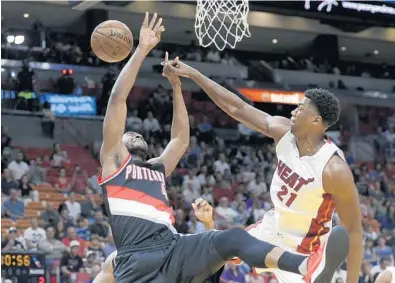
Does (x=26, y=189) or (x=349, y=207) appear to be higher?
(x=349, y=207)

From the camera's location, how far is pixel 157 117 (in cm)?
2067

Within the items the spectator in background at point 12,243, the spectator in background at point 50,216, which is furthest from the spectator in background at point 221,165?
the spectator in background at point 12,243

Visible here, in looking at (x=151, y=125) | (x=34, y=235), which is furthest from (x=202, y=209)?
(x=151, y=125)

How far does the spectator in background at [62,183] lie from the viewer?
1633cm

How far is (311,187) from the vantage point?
17.3 feet

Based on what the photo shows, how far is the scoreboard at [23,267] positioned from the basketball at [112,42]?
18.1 ft

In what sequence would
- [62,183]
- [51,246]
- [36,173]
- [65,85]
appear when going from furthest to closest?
[65,85] → [36,173] → [62,183] → [51,246]

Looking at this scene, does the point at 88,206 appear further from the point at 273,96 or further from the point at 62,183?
the point at 273,96

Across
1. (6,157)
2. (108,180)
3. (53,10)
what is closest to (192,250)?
(108,180)

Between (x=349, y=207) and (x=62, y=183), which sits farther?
(x=62, y=183)

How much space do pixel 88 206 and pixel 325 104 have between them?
1048cm

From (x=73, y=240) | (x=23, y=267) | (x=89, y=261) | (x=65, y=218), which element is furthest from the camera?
(x=65, y=218)

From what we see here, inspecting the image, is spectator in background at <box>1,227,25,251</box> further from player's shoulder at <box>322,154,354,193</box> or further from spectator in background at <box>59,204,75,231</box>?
player's shoulder at <box>322,154,354,193</box>

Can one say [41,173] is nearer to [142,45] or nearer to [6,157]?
[6,157]
